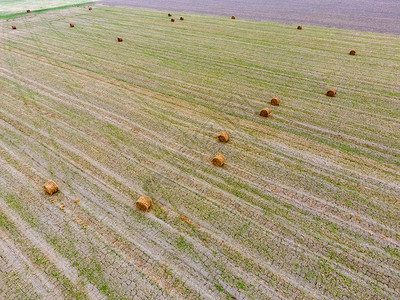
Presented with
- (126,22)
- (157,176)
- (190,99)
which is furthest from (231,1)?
(157,176)

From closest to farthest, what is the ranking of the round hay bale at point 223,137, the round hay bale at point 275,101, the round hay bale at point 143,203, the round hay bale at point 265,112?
the round hay bale at point 143,203 → the round hay bale at point 223,137 → the round hay bale at point 265,112 → the round hay bale at point 275,101

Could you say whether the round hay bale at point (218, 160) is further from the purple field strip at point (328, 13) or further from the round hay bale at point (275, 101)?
the purple field strip at point (328, 13)

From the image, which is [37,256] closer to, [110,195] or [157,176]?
[110,195]

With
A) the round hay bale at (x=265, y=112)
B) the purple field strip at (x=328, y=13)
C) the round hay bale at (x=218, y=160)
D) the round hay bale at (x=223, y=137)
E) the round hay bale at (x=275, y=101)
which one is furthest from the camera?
the purple field strip at (x=328, y=13)

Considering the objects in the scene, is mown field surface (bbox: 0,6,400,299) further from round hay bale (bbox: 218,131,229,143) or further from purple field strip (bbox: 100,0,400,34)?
purple field strip (bbox: 100,0,400,34)

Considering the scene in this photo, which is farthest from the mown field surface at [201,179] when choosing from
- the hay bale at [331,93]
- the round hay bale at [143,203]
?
the hay bale at [331,93]

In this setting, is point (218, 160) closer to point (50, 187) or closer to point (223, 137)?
point (223, 137)

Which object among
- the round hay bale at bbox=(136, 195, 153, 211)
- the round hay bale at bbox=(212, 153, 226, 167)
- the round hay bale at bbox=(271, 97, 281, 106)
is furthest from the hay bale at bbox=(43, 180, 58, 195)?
the round hay bale at bbox=(271, 97, 281, 106)

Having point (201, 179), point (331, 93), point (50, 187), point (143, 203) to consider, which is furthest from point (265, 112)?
point (50, 187)
